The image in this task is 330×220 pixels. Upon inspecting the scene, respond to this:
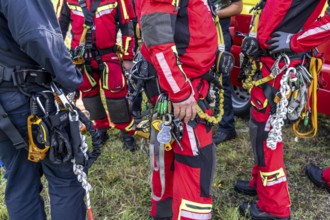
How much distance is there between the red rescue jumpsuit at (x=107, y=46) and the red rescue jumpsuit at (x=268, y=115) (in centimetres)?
177

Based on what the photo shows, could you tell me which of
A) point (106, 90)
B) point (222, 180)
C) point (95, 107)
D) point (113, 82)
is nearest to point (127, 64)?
point (113, 82)

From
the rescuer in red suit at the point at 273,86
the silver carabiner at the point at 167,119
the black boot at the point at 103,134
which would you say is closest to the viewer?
the silver carabiner at the point at 167,119

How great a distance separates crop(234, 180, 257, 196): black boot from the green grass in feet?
0.16

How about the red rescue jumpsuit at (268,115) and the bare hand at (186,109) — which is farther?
the red rescue jumpsuit at (268,115)

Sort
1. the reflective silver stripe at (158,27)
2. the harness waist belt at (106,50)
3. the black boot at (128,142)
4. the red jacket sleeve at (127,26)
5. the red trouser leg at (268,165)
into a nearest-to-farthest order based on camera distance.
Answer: the reflective silver stripe at (158,27) → the red trouser leg at (268,165) → the red jacket sleeve at (127,26) → the harness waist belt at (106,50) → the black boot at (128,142)

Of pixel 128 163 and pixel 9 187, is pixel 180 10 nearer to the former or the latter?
pixel 9 187

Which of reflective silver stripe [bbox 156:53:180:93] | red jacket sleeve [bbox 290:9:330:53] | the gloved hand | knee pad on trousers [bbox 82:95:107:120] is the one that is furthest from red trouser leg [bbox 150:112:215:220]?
knee pad on trousers [bbox 82:95:107:120]

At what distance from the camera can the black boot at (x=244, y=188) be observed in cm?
345

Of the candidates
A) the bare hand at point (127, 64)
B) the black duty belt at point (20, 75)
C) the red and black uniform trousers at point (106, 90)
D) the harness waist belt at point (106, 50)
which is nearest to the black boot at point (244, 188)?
the red and black uniform trousers at point (106, 90)

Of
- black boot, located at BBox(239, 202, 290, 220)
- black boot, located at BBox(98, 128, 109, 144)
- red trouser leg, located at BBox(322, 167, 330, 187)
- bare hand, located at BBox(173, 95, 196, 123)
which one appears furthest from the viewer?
black boot, located at BBox(98, 128, 109, 144)

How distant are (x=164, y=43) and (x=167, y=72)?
0.57 feet

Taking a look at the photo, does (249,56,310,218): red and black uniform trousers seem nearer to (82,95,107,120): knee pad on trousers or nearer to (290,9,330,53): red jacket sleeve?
(290,9,330,53): red jacket sleeve

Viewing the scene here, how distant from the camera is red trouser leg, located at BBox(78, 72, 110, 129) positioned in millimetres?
4242

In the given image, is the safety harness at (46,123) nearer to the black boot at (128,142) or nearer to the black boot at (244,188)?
the black boot at (244,188)
